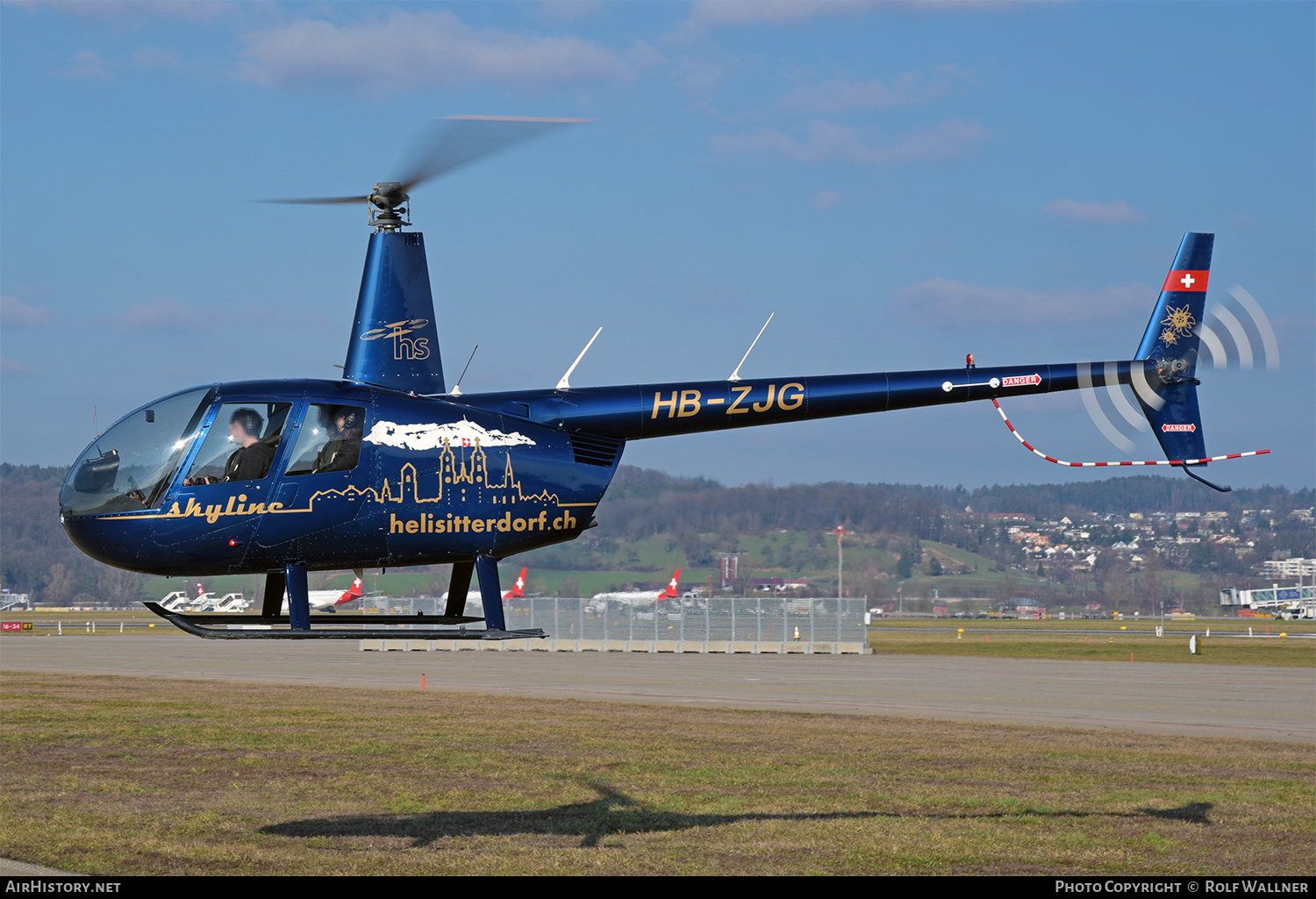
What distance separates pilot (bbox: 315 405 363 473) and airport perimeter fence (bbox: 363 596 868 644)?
52.8 metres

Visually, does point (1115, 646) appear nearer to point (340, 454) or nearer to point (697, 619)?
point (697, 619)

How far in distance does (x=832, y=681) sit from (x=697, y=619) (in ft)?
57.9

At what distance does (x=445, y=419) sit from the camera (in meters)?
10.8

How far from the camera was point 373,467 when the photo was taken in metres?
10.5

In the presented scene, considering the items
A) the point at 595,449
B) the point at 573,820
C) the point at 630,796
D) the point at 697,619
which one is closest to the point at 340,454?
the point at 595,449

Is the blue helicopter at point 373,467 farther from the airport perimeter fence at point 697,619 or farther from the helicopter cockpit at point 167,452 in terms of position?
the airport perimeter fence at point 697,619

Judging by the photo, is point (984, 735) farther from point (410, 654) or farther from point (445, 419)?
point (410, 654)

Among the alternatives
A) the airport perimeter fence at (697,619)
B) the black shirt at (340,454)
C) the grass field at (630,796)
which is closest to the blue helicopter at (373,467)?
the black shirt at (340,454)

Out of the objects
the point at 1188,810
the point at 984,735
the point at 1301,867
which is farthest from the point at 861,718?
the point at 1301,867

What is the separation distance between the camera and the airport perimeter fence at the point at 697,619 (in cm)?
6319

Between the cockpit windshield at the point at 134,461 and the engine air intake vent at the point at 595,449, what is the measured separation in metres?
3.25

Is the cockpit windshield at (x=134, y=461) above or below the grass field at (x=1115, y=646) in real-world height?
above

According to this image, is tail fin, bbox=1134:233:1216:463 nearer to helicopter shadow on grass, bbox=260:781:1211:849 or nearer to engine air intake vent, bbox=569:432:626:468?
engine air intake vent, bbox=569:432:626:468

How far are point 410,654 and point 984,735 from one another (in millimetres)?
39849
